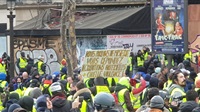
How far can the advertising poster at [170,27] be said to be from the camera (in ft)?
75.4

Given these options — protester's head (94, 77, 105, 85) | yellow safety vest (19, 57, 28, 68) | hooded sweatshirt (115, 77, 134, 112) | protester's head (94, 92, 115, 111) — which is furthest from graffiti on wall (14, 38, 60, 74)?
Answer: protester's head (94, 92, 115, 111)

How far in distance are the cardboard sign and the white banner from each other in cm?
1740

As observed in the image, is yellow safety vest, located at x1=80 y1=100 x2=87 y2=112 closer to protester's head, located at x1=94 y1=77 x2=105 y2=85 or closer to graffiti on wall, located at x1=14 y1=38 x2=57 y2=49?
protester's head, located at x1=94 y1=77 x2=105 y2=85

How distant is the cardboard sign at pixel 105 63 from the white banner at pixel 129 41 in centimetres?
1740

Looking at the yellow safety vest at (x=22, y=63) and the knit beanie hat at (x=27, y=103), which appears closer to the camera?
the knit beanie hat at (x=27, y=103)

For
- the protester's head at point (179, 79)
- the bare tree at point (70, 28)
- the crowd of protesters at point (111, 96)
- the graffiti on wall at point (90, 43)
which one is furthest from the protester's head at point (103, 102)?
the graffiti on wall at point (90, 43)

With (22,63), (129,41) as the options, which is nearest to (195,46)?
(129,41)

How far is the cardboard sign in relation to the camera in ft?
56.3

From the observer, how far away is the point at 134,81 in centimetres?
1711

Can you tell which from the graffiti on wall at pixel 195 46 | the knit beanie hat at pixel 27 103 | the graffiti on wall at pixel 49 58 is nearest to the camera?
the knit beanie hat at pixel 27 103

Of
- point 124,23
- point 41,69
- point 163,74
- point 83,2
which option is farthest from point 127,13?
point 163,74

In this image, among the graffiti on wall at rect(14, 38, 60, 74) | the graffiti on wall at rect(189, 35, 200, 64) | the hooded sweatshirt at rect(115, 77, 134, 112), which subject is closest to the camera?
the hooded sweatshirt at rect(115, 77, 134, 112)

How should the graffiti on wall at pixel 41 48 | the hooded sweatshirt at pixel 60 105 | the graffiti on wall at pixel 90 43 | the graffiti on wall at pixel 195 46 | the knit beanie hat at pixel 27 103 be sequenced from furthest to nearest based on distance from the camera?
the graffiti on wall at pixel 41 48 < the graffiti on wall at pixel 90 43 < the graffiti on wall at pixel 195 46 < the hooded sweatshirt at pixel 60 105 < the knit beanie hat at pixel 27 103

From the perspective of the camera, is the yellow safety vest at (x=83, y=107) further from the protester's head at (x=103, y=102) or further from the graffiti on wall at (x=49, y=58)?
the graffiti on wall at (x=49, y=58)
